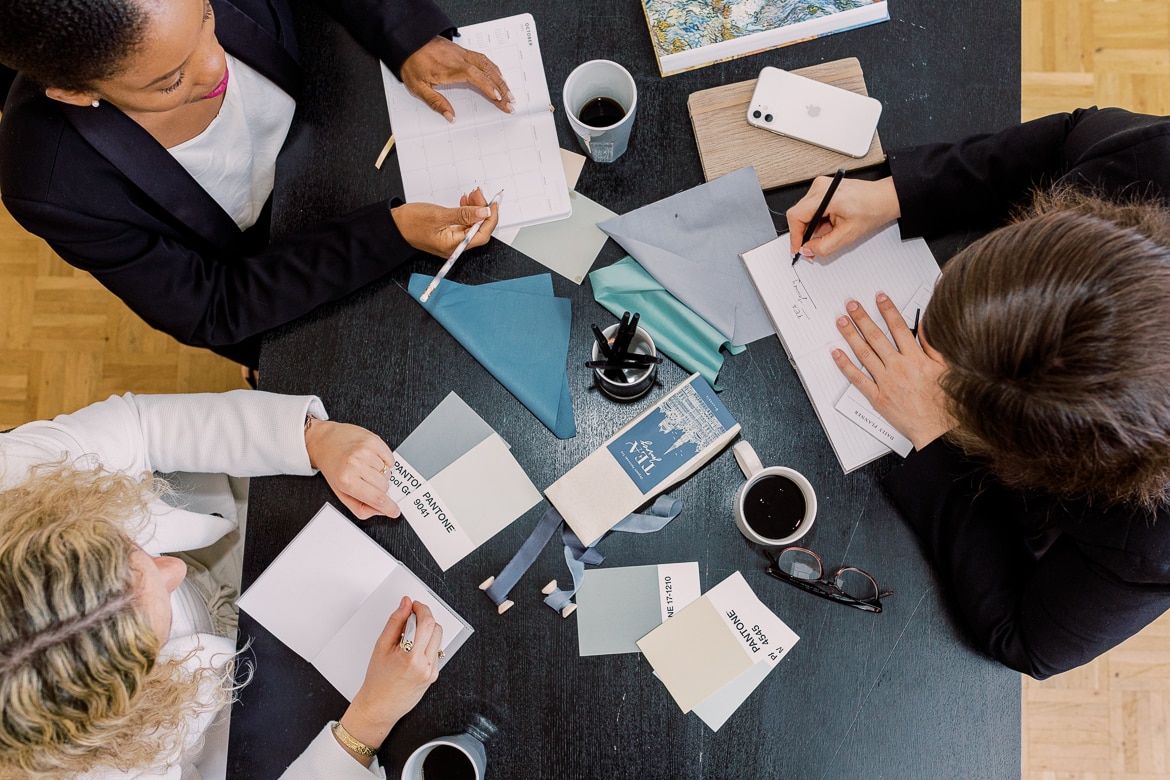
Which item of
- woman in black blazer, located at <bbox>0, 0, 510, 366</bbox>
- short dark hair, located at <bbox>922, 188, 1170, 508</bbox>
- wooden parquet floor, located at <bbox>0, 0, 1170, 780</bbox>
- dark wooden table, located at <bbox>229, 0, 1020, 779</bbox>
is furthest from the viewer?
wooden parquet floor, located at <bbox>0, 0, 1170, 780</bbox>

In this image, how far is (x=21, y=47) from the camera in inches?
31.4

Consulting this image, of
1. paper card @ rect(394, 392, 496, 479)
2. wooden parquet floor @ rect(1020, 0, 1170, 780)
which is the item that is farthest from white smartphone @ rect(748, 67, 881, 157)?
wooden parquet floor @ rect(1020, 0, 1170, 780)

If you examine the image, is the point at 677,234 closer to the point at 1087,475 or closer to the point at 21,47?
the point at 1087,475

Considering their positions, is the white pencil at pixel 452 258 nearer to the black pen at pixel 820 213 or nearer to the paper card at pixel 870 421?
the black pen at pixel 820 213

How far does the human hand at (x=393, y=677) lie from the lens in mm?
940

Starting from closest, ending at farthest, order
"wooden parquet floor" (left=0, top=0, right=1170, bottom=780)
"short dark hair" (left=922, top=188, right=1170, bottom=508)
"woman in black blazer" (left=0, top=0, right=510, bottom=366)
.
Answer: "short dark hair" (left=922, top=188, right=1170, bottom=508)
"woman in black blazer" (left=0, top=0, right=510, bottom=366)
"wooden parquet floor" (left=0, top=0, right=1170, bottom=780)

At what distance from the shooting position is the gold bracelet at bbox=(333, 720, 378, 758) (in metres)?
0.96

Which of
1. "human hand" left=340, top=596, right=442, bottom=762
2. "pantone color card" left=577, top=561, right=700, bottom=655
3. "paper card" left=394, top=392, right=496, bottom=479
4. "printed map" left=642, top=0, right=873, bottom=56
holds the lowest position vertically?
"pantone color card" left=577, top=561, right=700, bottom=655

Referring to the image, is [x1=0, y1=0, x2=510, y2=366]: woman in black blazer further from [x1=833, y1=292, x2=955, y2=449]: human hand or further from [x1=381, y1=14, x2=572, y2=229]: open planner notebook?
[x1=833, y1=292, x2=955, y2=449]: human hand

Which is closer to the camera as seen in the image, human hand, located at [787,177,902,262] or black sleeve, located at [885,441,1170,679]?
black sleeve, located at [885,441,1170,679]

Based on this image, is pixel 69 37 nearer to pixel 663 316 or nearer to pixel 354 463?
pixel 354 463

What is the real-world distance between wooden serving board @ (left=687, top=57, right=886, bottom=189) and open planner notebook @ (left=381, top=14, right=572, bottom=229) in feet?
0.72

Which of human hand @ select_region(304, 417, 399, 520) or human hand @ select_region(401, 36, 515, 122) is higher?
human hand @ select_region(401, 36, 515, 122)

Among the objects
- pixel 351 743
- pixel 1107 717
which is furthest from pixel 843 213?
pixel 1107 717
